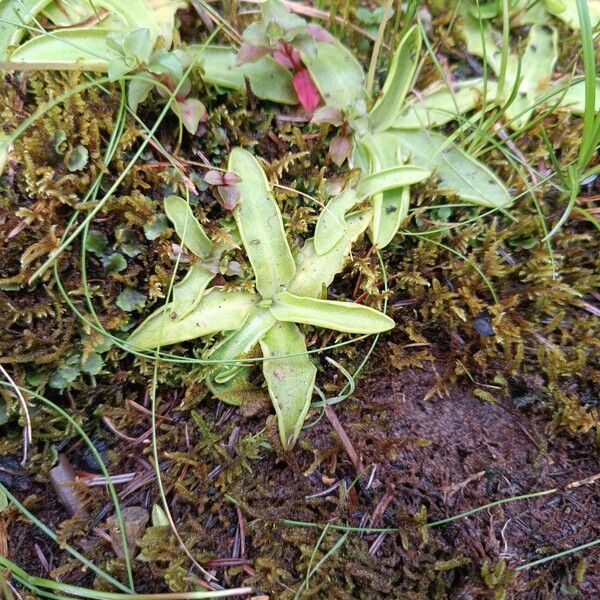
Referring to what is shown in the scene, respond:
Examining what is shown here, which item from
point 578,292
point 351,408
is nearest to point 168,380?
point 351,408

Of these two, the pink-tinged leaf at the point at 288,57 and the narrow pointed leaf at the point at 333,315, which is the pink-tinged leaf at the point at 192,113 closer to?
the pink-tinged leaf at the point at 288,57

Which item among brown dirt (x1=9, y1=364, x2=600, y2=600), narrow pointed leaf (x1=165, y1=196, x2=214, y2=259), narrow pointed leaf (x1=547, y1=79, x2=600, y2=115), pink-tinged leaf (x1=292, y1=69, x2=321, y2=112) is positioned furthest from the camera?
narrow pointed leaf (x1=547, y1=79, x2=600, y2=115)

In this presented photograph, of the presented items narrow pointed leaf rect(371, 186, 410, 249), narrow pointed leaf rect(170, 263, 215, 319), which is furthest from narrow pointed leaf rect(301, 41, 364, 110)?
narrow pointed leaf rect(170, 263, 215, 319)

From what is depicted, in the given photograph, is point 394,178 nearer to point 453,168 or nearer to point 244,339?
point 453,168

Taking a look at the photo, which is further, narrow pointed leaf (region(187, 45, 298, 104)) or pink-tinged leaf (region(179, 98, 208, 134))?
narrow pointed leaf (region(187, 45, 298, 104))

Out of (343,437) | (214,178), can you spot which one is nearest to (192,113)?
(214,178)

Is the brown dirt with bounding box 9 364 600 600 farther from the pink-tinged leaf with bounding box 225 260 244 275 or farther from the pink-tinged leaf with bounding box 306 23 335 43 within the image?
the pink-tinged leaf with bounding box 306 23 335 43

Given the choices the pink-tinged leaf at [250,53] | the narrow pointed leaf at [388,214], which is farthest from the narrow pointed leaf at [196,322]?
the pink-tinged leaf at [250,53]
